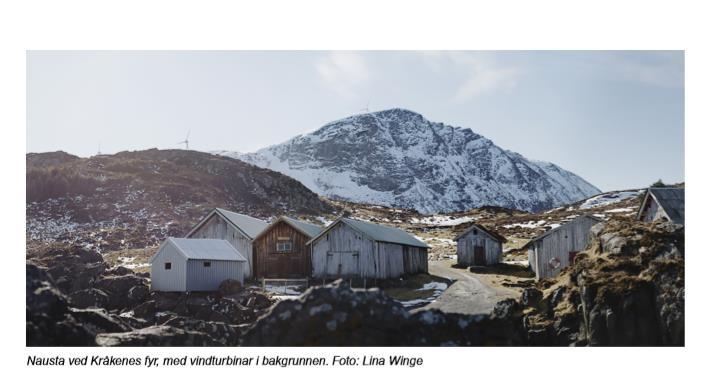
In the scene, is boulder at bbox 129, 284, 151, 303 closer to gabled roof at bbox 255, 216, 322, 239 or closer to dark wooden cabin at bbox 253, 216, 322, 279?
dark wooden cabin at bbox 253, 216, 322, 279

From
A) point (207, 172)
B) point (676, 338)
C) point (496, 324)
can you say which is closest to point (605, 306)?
point (676, 338)

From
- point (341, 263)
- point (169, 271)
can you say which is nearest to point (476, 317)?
point (169, 271)

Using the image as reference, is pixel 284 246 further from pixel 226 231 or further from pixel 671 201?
pixel 671 201

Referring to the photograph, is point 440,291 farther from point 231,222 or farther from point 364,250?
point 231,222

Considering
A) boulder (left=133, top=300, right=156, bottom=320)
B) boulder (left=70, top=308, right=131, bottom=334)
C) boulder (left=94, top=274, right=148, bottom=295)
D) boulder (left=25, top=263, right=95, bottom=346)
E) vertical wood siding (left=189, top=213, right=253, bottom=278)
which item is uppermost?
vertical wood siding (left=189, top=213, right=253, bottom=278)

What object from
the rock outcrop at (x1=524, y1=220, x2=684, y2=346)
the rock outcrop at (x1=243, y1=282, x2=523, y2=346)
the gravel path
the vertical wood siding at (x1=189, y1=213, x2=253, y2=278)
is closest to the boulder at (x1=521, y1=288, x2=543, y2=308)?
the rock outcrop at (x1=524, y1=220, x2=684, y2=346)

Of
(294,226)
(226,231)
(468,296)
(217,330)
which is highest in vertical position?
(294,226)
